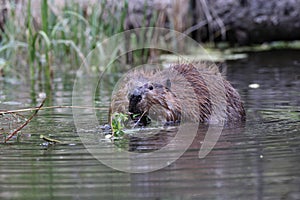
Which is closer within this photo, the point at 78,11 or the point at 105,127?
the point at 105,127

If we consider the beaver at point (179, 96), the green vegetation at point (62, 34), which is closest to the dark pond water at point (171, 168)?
the beaver at point (179, 96)

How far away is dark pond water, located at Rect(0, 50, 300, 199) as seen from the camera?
2.38 meters

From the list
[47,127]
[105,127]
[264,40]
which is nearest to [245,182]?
[105,127]

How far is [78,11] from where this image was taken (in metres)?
6.64

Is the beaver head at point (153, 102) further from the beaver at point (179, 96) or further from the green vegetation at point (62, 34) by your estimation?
the green vegetation at point (62, 34)

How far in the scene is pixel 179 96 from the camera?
393 cm

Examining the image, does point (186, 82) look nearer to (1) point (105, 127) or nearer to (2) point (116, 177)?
(1) point (105, 127)

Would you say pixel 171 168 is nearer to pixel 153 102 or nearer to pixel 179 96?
pixel 153 102

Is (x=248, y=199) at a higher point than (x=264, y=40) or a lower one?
lower

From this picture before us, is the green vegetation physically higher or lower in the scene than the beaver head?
higher

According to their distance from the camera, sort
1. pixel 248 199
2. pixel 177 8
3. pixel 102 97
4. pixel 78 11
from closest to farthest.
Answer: pixel 248 199 < pixel 102 97 < pixel 78 11 < pixel 177 8

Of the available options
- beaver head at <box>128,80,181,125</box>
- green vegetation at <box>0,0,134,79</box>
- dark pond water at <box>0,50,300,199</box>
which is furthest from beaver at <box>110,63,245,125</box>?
green vegetation at <box>0,0,134,79</box>

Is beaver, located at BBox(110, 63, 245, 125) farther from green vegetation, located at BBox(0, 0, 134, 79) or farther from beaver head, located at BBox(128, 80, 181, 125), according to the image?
green vegetation, located at BBox(0, 0, 134, 79)

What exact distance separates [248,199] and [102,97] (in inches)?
124
